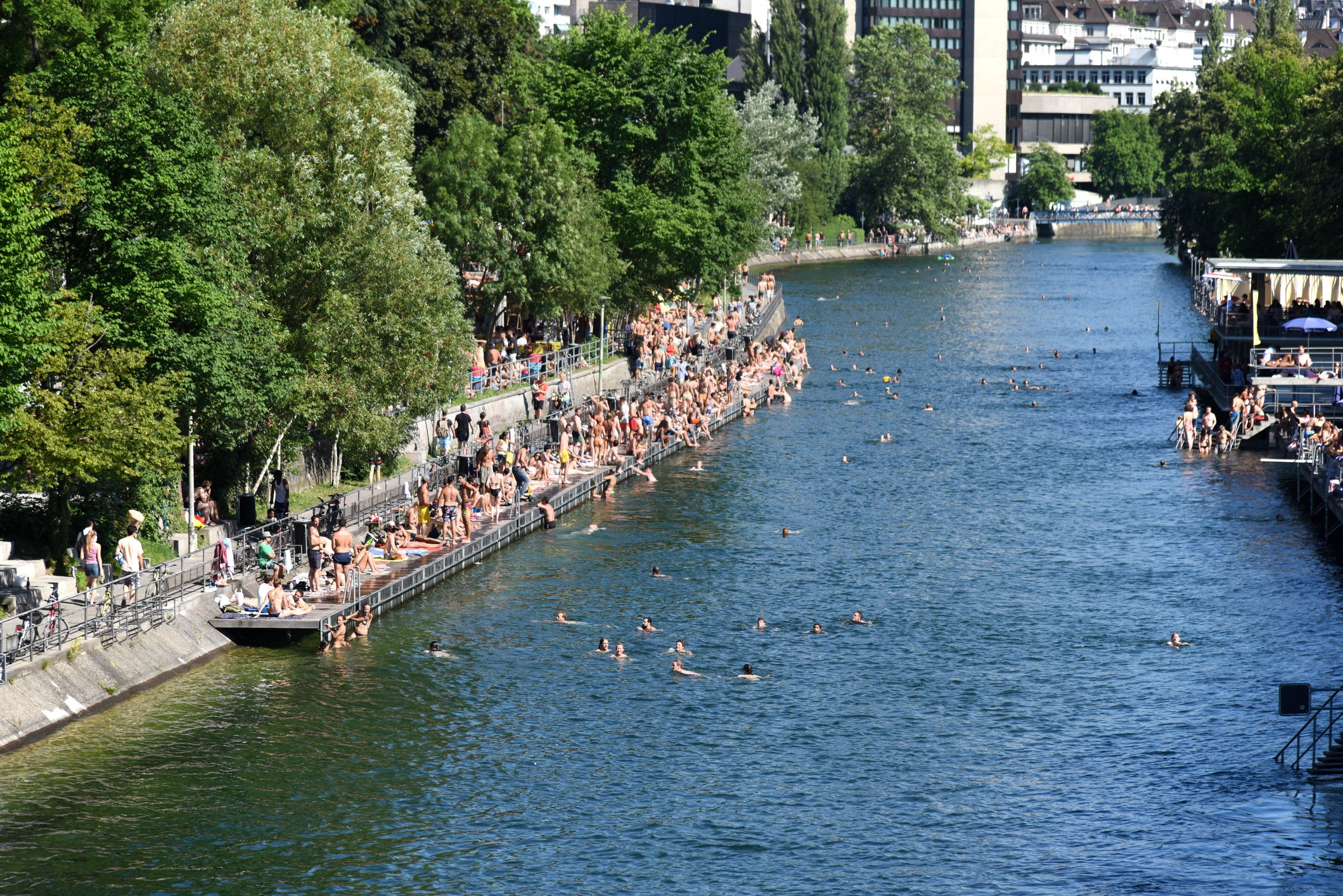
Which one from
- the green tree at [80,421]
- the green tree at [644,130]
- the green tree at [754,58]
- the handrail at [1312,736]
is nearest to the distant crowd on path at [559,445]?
the green tree at [644,130]

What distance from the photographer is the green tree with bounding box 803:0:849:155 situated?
16112 cm

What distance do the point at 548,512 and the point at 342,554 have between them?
1235 centimetres

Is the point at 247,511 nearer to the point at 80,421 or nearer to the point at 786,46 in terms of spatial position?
the point at 80,421

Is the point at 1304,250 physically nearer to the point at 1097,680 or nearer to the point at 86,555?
the point at 1097,680

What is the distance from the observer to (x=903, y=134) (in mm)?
166625

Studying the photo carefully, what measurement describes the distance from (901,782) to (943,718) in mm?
3823

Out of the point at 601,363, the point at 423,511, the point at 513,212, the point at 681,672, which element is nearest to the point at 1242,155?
the point at 601,363

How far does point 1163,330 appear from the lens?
106 meters

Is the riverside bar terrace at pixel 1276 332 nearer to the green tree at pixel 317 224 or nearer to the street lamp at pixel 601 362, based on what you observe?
the street lamp at pixel 601 362

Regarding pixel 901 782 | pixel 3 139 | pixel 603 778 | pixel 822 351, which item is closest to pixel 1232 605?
pixel 901 782

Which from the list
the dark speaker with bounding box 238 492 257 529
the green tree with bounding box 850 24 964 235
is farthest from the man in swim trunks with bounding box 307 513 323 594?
the green tree with bounding box 850 24 964 235

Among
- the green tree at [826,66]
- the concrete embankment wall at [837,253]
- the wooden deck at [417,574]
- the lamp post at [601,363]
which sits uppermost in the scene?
the green tree at [826,66]

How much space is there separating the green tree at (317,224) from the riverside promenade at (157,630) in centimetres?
334

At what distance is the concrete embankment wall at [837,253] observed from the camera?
6152 inches
